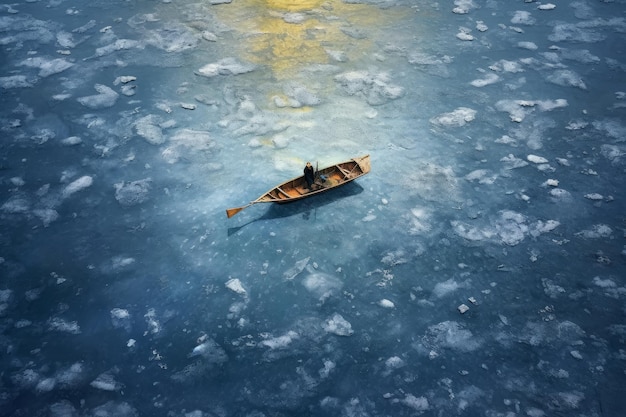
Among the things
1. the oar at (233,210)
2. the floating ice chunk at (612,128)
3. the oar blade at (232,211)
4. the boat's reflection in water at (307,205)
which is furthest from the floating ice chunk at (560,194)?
the oar blade at (232,211)

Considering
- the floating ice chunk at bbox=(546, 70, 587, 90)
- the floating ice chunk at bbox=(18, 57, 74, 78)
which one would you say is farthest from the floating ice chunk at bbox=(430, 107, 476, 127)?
the floating ice chunk at bbox=(18, 57, 74, 78)

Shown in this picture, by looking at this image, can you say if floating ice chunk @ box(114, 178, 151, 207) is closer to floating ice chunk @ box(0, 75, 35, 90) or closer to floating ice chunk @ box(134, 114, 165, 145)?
floating ice chunk @ box(134, 114, 165, 145)

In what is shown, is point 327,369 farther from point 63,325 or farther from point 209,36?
point 209,36

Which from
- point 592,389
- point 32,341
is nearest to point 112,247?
point 32,341

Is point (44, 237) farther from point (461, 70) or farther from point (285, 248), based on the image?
point (461, 70)

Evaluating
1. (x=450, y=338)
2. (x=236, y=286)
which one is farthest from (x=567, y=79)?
(x=236, y=286)
